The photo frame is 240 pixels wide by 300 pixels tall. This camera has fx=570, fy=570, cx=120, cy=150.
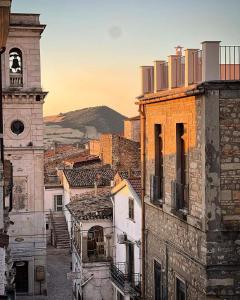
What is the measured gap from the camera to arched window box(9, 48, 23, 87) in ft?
102

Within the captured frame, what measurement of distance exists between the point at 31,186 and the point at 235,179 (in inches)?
807

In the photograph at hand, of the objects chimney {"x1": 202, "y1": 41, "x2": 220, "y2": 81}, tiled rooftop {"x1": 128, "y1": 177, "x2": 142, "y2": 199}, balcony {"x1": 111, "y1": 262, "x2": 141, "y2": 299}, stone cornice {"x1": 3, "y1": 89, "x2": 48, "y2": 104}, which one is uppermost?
stone cornice {"x1": 3, "y1": 89, "x2": 48, "y2": 104}

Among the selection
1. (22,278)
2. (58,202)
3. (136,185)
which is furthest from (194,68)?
(58,202)

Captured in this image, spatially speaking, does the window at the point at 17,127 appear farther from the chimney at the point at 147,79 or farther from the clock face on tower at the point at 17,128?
the chimney at the point at 147,79

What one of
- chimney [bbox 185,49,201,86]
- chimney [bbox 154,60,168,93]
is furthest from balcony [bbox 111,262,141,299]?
chimney [bbox 185,49,201,86]

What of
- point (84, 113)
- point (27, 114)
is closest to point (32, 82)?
point (27, 114)

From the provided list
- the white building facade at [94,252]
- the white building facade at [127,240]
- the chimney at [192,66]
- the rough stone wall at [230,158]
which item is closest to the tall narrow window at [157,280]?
the rough stone wall at [230,158]

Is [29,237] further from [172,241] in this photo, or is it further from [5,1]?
[5,1]

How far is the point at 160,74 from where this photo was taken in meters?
16.2

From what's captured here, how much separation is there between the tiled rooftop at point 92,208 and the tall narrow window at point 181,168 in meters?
13.7

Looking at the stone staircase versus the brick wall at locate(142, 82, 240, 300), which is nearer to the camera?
the brick wall at locate(142, 82, 240, 300)

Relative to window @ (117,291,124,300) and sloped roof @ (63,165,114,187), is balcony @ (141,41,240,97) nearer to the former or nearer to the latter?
window @ (117,291,124,300)

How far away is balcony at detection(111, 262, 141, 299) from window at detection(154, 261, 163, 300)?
402 cm

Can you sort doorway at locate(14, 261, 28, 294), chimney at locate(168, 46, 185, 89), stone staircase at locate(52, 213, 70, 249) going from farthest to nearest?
1. stone staircase at locate(52, 213, 70, 249)
2. doorway at locate(14, 261, 28, 294)
3. chimney at locate(168, 46, 185, 89)
